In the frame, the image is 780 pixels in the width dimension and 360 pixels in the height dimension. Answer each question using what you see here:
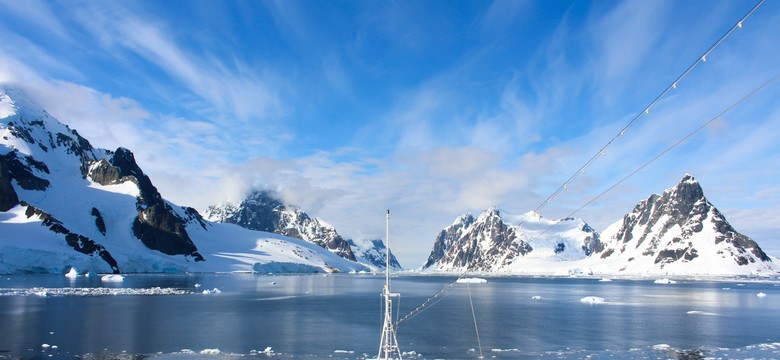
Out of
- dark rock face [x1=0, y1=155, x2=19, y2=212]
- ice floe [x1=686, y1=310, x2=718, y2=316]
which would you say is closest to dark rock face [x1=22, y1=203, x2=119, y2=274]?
dark rock face [x1=0, y1=155, x2=19, y2=212]

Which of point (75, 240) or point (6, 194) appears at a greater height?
point (6, 194)

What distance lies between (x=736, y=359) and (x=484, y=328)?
2267 cm

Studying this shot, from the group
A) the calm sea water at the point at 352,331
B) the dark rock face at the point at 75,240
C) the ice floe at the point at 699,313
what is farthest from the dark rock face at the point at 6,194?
the ice floe at the point at 699,313

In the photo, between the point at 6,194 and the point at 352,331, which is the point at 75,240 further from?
the point at 352,331

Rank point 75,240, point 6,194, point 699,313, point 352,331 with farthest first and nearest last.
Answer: point 6,194
point 75,240
point 699,313
point 352,331

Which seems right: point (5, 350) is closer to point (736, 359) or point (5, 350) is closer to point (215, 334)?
point (215, 334)

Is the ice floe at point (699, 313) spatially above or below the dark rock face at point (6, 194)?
below

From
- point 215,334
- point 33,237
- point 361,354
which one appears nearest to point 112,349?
point 215,334

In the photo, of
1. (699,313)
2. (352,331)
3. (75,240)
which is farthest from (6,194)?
(699,313)

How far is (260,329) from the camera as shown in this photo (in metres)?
52.1

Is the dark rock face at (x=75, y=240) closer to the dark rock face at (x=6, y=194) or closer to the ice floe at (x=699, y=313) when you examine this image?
the dark rock face at (x=6, y=194)

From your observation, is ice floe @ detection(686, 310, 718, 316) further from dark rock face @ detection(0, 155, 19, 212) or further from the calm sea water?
dark rock face @ detection(0, 155, 19, 212)

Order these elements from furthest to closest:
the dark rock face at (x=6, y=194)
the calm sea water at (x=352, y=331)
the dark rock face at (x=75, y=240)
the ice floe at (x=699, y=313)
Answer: the dark rock face at (x=6, y=194) → the dark rock face at (x=75, y=240) → the ice floe at (x=699, y=313) → the calm sea water at (x=352, y=331)

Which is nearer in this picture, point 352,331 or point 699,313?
point 352,331
